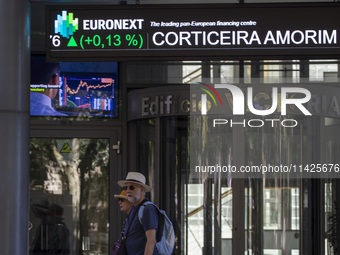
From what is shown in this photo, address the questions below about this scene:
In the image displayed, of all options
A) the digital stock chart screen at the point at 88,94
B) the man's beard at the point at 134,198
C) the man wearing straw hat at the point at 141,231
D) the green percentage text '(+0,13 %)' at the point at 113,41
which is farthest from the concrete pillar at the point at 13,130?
the digital stock chart screen at the point at 88,94

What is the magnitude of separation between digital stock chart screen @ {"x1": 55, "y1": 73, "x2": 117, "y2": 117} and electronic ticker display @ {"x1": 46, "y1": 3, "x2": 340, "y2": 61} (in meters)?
2.10

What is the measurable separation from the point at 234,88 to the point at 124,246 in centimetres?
248

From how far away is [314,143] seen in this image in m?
7.77

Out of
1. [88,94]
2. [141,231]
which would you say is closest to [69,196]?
[88,94]

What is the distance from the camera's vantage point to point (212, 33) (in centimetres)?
590

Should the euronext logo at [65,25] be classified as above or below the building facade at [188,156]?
above

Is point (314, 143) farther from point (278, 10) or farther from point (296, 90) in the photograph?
point (278, 10)

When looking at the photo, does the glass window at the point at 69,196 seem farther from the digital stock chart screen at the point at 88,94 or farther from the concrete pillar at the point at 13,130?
the concrete pillar at the point at 13,130

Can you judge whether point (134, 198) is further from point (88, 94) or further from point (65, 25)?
point (88, 94)

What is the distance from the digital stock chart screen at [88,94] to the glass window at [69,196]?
380mm

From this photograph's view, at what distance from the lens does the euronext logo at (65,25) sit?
19.6ft

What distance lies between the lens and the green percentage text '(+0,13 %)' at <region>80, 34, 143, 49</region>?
5.93m

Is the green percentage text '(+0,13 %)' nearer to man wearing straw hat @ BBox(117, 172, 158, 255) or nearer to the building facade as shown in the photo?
man wearing straw hat @ BBox(117, 172, 158, 255)

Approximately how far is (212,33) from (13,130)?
1.96 metres
